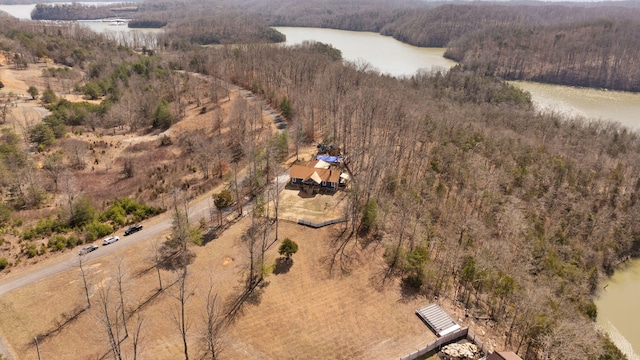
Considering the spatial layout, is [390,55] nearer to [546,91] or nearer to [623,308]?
[546,91]

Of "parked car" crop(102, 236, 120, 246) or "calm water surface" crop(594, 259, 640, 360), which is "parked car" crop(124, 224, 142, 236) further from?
"calm water surface" crop(594, 259, 640, 360)

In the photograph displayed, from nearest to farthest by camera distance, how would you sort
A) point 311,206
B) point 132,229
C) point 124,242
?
point 124,242 → point 132,229 → point 311,206

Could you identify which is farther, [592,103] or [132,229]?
[592,103]

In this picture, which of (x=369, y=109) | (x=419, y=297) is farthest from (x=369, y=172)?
(x=419, y=297)

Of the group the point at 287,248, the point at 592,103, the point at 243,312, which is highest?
the point at 592,103

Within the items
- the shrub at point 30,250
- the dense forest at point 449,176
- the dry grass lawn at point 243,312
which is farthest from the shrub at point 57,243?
the dry grass lawn at point 243,312

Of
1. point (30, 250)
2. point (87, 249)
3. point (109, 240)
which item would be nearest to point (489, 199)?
point (109, 240)

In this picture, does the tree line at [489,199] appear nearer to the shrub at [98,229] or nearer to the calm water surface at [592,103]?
the calm water surface at [592,103]

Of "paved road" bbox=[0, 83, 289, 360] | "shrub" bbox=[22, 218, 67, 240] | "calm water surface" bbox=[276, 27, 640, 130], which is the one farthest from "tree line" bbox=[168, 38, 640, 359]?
"shrub" bbox=[22, 218, 67, 240]

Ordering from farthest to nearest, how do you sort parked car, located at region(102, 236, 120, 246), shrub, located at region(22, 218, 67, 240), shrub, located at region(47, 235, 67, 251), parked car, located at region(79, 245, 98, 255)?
1. shrub, located at region(22, 218, 67, 240)
2. parked car, located at region(102, 236, 120, 246)
3. shrub, located at region(47, 235, 67, 251)
4. parked car, located at region(79, 245, 98, 255)
